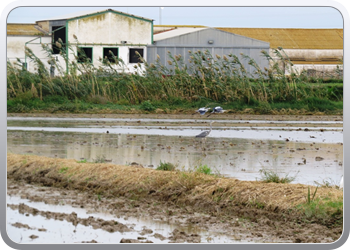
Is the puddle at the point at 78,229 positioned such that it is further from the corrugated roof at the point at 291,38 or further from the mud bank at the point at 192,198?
the corrugated roof at the point at 291,38

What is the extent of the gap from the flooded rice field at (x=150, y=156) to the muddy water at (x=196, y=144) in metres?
0.02

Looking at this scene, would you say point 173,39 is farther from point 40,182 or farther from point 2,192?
point 2,192

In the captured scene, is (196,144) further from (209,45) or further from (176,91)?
(209,45)

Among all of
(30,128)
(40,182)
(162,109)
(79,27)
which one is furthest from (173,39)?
(40,182)

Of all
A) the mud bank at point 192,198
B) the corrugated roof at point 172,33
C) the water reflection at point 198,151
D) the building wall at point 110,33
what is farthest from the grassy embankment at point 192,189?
the corrugated roof at point 172,33

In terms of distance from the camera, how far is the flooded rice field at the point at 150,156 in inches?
267

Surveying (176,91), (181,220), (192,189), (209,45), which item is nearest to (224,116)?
(176,91)

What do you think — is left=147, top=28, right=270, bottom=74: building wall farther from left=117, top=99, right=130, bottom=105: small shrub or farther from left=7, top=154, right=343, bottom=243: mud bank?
left=7, top=154, right=343, bottom=243: mud bank

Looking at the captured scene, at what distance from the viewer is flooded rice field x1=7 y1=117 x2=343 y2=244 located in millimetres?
6770

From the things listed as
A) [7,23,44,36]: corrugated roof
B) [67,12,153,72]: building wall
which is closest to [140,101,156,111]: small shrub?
[67,12,153,72]: building wall

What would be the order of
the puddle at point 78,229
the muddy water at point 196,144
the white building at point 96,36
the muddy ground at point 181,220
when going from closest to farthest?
the puddle at point 78,229 < the muddy ground at point 181,220 < the muddy water at point 196,144 < the white building at point 96,36

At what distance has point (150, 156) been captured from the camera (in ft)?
41.9

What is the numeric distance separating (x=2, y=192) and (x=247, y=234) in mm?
2926

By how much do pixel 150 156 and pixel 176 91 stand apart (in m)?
12.5
